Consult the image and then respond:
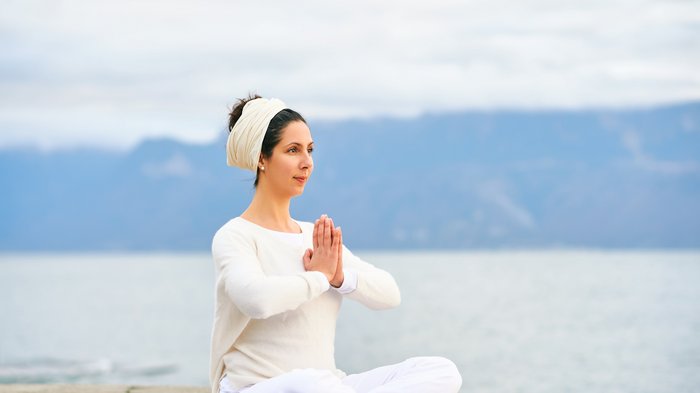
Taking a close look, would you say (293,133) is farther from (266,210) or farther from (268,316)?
(268,316)

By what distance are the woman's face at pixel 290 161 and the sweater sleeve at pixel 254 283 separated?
29cm

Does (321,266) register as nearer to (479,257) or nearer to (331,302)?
(331,302)

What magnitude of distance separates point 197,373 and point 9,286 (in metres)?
82.8

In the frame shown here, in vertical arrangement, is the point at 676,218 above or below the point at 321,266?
above

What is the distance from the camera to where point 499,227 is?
7702 inches

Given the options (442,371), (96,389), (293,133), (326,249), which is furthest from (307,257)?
(96,389)

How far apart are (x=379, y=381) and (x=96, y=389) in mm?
2886

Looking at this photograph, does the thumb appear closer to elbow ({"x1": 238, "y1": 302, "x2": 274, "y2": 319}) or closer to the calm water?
elbow ({"x1": 238, "y1": 302, "x2": 274, "y2": 319})

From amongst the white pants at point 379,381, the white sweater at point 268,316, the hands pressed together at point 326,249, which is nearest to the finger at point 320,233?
the hands pressed together at point 326,249

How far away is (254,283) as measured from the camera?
396cm

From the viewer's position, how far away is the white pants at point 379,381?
397 cm

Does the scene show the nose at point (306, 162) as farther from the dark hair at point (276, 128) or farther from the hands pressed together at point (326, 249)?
the hands pressed together at point (326, 249)

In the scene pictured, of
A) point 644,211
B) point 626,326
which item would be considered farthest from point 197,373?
point 644,211

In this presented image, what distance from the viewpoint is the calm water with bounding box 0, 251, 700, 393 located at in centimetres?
3338
